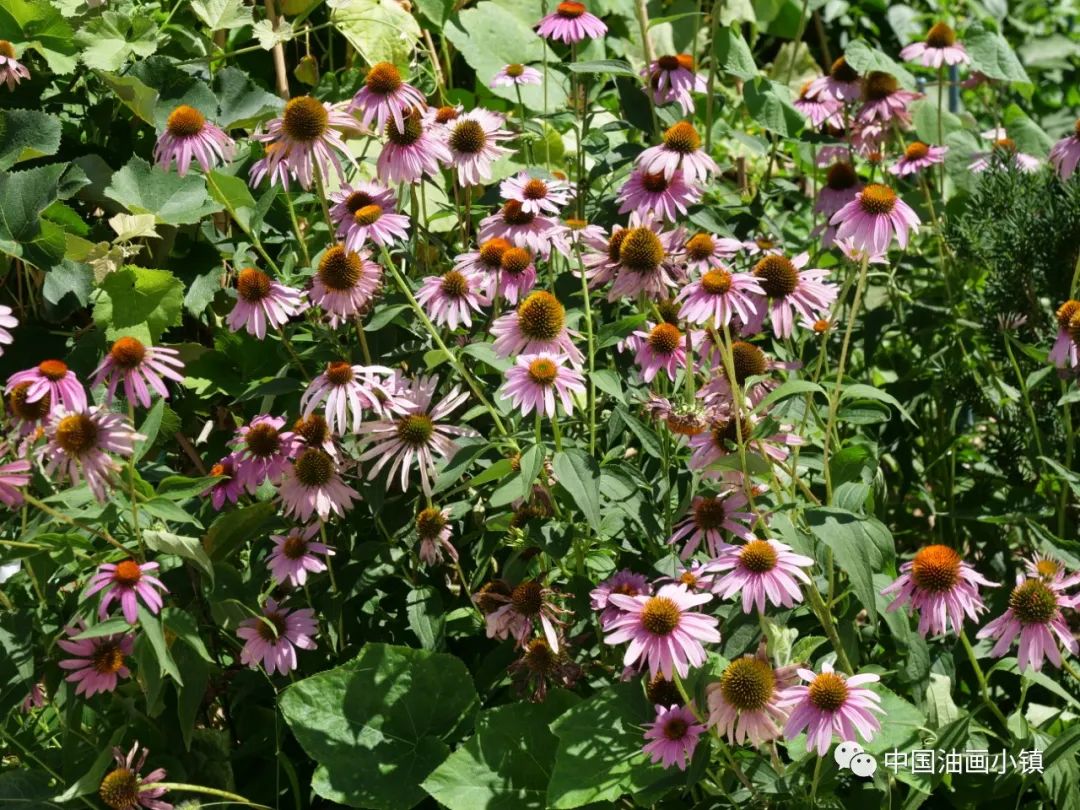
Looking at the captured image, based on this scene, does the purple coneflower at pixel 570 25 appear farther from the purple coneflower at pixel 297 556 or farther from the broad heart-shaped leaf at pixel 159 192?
the purple coneflower at pixel 297 556

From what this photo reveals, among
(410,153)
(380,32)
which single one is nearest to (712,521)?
(410,153)

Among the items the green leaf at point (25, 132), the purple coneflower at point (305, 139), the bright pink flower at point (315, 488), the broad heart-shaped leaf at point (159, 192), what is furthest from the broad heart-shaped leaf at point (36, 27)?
the bright pink flower at point (315, 488)

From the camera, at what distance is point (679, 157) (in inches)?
72.5

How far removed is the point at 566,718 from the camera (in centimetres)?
156

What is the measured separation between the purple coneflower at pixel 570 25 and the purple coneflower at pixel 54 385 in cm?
99

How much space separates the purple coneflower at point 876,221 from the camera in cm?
158

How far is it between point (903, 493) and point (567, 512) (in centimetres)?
88

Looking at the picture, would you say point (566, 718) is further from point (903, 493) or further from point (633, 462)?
point (903, 493)

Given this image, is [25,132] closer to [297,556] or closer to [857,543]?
[297,556]

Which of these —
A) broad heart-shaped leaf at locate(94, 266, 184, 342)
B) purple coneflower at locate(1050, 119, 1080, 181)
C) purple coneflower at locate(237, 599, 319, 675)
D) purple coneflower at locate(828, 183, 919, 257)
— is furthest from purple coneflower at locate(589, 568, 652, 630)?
purple coneflower at locate(1050, 119, 1080, 181)

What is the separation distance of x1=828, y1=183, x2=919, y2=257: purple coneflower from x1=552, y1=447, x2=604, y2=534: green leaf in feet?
1.38

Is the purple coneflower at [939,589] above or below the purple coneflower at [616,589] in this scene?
above

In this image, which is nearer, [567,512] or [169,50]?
[567,512]

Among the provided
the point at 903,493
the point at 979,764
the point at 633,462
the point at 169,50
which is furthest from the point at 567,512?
the point at 169,50
